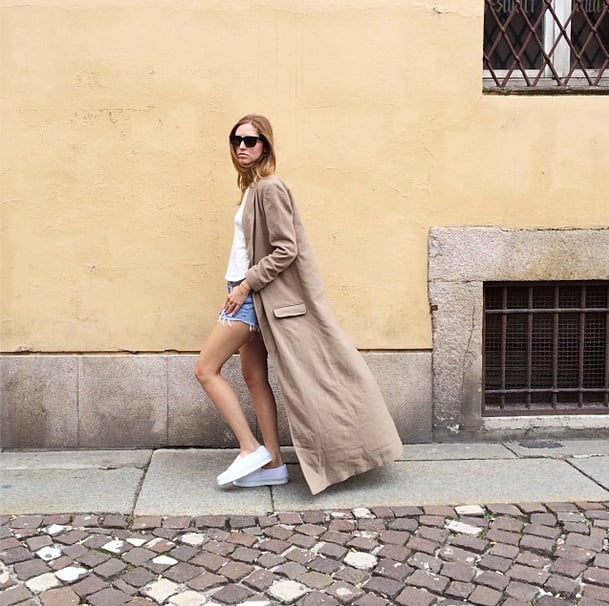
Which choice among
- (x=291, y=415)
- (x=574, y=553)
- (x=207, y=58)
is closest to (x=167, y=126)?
(x=207, y=58)

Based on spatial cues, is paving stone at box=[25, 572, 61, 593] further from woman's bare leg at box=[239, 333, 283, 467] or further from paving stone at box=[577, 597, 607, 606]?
paving stone at box=[577, 597, 607, 606]

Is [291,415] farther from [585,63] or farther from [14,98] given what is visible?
[585,63]

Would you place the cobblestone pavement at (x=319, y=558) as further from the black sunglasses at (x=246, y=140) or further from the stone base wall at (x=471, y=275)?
the black sunglasses at (x=246, y=140)

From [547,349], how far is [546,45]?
1.98 meters

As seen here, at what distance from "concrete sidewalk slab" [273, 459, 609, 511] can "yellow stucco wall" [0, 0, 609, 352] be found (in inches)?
33.3

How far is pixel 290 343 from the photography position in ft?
12.5

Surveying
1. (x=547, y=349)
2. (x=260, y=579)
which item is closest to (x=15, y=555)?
(x=260, y=579)

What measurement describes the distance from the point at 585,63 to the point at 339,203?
1919 millimetres

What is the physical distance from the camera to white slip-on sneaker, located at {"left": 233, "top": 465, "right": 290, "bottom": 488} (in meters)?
3.98

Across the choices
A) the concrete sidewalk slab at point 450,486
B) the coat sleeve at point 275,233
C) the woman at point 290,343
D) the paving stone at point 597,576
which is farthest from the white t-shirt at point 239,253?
the paving stone at point 597,576

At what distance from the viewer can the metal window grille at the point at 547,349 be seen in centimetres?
486

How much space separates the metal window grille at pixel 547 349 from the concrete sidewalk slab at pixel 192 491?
1802 mm

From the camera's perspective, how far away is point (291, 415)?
384 cm

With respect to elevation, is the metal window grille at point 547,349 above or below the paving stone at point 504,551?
above
